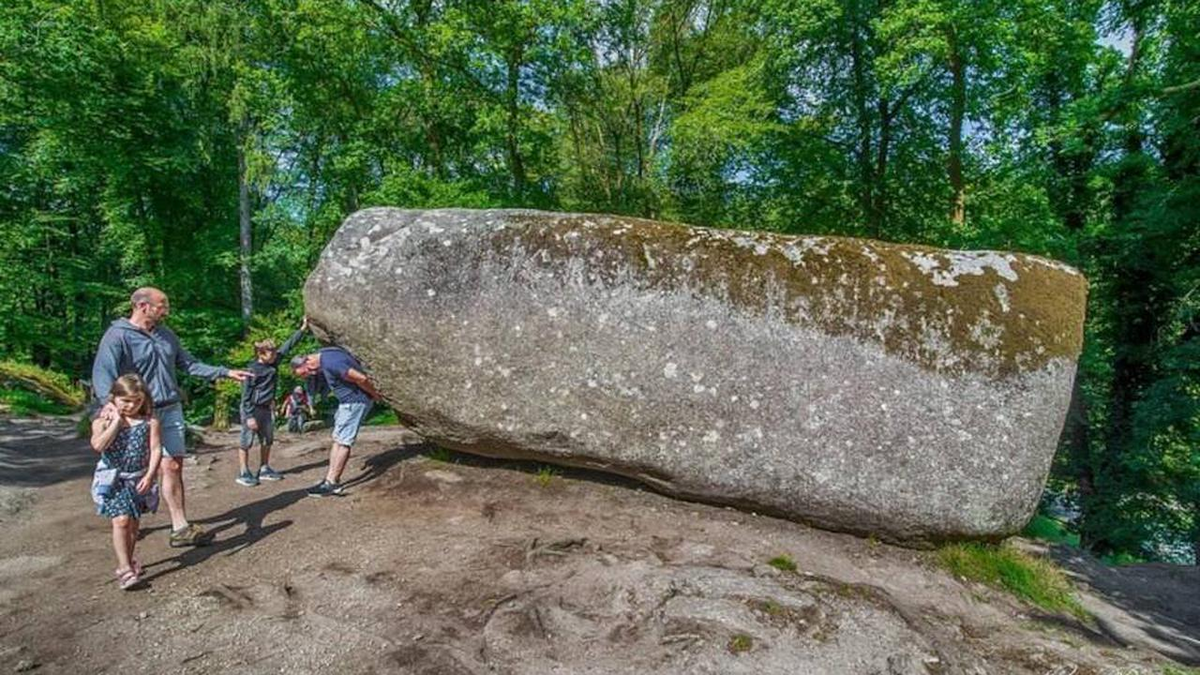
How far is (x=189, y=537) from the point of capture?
4.71m

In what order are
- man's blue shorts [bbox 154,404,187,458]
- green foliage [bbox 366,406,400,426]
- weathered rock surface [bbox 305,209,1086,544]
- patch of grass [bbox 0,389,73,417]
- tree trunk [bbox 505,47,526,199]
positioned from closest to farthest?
man's blue shorts [bbox 154,404,187,458] < weathered rock surface [bbox 305,209,1086,544] < patch of grass [bbox 0,389,73,417] < tree trunk [bbox 505,47,526,199] < green foliage [bbox 366,406,400,426]

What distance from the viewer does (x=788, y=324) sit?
209 inches

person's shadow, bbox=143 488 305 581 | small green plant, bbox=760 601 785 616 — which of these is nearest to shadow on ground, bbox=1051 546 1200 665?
small green plant, bbox=760 601 785 616

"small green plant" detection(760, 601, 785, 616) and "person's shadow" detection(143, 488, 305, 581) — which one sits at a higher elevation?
"small green plant" detection(760, 601, 785, 616)

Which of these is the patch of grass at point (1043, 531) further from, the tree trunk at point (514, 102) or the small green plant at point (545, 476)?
the tree trunk at point (514, 102)

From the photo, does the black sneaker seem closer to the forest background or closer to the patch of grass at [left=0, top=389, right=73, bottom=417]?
the forest background

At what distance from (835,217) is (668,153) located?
478 centimetres

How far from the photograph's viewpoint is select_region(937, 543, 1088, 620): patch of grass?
490cm

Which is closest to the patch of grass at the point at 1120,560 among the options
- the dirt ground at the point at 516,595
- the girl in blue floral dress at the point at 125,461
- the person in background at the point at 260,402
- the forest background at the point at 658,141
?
the dirt ground at the point at 516,595

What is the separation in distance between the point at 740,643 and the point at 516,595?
162 cm

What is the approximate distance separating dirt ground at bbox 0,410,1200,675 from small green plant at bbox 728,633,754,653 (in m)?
0.01

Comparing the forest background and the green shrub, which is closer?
the forest background

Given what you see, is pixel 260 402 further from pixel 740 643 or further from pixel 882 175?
pixel 882 175

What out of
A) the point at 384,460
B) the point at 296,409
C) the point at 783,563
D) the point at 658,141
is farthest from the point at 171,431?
the point at 658,141
